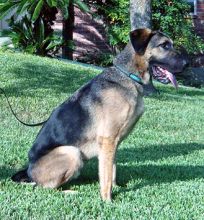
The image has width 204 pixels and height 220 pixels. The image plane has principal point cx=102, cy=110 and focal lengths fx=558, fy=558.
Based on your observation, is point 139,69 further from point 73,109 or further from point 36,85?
point 36,85

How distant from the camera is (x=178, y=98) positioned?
12.9 meters

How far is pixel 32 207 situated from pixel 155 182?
67.5 inches

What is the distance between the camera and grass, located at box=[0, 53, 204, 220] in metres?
4.80

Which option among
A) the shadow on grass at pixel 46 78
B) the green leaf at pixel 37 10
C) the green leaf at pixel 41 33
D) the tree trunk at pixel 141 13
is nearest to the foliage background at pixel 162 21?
the tree trunk at pixel 141 13

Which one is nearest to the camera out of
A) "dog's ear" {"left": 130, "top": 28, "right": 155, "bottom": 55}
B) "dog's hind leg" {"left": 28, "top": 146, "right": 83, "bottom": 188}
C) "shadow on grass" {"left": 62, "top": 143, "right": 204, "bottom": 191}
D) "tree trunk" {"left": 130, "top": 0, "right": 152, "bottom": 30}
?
"dog's hind leg" {"left": 28, "top": 146, "right": 83, "bottom": 188}

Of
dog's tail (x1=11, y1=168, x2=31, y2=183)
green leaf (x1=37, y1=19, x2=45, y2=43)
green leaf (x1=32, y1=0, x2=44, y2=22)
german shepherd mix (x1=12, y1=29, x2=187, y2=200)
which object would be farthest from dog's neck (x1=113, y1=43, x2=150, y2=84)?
green leaf (x1=37, y1=19, x2=45, y2=43)

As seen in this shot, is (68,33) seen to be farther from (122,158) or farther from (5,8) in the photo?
(122,158)

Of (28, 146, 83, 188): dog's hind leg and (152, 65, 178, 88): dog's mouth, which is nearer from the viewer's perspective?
(28, 146, 83, 188): dog's hind leg

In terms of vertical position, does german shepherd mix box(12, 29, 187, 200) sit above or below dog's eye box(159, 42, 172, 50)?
below

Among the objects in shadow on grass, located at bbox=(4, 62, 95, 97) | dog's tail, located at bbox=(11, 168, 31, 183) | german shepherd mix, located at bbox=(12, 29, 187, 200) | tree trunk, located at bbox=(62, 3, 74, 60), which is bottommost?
tree trunk, located at bbox=(62, 3, 74, 60)

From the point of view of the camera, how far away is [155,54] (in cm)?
529

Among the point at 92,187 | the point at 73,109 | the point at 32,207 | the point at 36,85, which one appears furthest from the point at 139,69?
the point at 36,85

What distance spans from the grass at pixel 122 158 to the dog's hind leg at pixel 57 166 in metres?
0.11

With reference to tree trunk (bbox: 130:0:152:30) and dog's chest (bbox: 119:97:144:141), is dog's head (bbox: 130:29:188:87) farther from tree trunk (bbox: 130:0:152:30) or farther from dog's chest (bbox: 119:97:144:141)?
tree trunk (bbox: 130:0:152:30)
